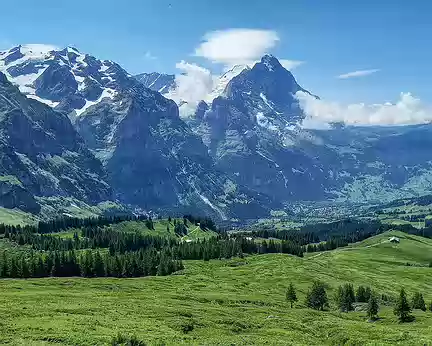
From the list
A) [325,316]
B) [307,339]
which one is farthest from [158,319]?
[325,316]

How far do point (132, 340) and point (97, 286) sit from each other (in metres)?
79.6

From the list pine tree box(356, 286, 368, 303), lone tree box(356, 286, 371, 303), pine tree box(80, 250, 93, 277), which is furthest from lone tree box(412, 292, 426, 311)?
pine tree box(80, 250, 93, 277)

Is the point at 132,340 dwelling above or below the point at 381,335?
above

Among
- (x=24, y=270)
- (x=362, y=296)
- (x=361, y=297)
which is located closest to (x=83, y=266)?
(x=24, y=270)

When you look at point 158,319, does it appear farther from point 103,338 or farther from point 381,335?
point 381,335

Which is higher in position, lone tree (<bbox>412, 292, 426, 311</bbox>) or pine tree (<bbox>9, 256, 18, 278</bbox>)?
pine tree (<bbox>9, 256, 18, 278</bbox>)

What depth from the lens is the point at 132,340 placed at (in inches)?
2594

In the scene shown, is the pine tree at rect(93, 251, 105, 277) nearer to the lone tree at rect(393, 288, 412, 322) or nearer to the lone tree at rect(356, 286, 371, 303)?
the lone tree at rect(356, 286, 371, 303)

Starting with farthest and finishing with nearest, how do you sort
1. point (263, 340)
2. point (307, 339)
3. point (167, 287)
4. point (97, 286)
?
point (167, 287)
point (97, 286)
point (307, 339)
point (263, 340)

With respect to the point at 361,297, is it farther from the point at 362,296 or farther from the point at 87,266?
the point at 87,266

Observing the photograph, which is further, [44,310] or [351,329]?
[351,329]

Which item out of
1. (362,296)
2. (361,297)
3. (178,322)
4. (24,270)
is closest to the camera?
(178,322)

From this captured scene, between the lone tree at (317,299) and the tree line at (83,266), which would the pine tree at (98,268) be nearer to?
the tree line at (83,266)

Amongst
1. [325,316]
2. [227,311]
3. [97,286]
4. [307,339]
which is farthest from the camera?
[97,286]
